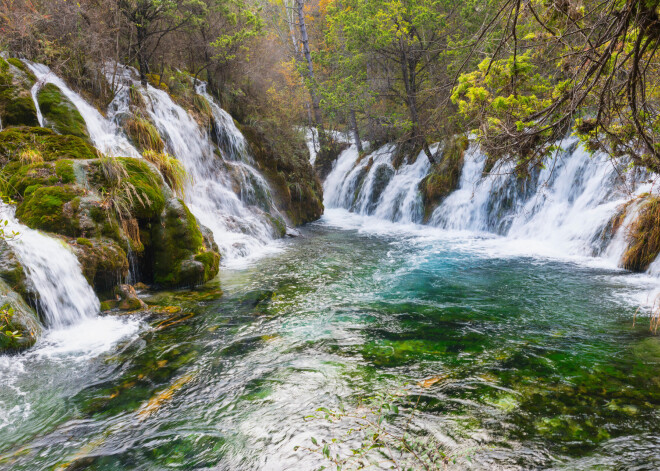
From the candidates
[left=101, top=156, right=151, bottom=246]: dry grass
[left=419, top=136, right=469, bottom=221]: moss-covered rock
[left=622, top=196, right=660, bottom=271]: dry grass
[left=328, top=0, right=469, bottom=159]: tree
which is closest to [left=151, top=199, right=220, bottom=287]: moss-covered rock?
[left=101, top=156, right=151, bottom=246]: dry grass

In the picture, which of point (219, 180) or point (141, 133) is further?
point (219, 180)

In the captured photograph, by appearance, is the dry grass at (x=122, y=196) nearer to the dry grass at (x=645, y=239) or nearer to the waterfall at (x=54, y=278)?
the waterfall at (x=54, y=278)

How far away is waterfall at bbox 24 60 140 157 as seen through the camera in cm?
898

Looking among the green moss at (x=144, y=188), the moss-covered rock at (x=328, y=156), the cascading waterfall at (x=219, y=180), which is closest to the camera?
the green moss at (x=144, y=188)

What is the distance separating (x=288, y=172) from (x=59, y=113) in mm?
9216

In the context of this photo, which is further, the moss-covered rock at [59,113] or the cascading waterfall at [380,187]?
the cascading waterfall at [380,187]

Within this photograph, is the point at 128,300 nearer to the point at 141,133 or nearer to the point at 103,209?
the point at 103,209

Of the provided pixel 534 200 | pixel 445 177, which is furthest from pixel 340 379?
pixel 445 177

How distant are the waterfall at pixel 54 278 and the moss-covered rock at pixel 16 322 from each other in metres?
0.28

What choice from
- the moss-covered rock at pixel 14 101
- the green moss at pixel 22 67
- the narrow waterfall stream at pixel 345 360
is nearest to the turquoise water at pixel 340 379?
the narrow waterfall stream at pixel 345 360

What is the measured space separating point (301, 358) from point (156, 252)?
14.6 feet

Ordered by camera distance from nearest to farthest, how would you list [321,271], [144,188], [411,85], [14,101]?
1. [144,188]
2. [14,101]
3. [321,271]
4. [411,85]

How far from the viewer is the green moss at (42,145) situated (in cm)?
680

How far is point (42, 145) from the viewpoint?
7.12m
